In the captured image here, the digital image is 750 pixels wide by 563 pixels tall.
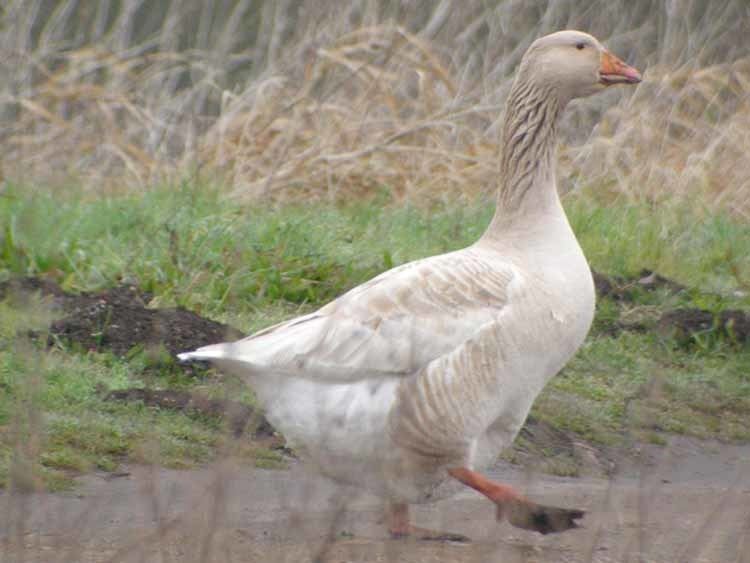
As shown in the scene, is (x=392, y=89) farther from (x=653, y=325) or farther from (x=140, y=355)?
(x=140, y=355)

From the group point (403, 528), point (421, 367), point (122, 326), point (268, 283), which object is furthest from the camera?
point (268, 283)

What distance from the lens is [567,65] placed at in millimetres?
5355

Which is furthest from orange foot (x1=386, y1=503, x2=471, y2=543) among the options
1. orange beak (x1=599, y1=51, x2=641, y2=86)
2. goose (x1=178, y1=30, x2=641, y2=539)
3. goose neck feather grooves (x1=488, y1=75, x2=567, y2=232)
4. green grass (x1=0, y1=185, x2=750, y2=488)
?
orange beak (x1=599, y1=51, x2=641, y2=86)

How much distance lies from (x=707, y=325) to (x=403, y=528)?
10.0 feet

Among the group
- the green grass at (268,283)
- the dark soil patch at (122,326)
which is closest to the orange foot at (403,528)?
the green grass at (268,283)

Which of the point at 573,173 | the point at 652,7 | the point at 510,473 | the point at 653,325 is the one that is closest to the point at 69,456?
the point at 510,473

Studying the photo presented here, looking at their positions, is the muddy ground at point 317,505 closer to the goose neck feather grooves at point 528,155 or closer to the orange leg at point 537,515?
the orange leg at point 537,515

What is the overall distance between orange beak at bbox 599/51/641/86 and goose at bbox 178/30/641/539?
104cm

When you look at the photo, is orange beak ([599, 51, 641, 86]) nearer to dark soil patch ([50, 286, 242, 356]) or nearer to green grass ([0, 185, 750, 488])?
green grass ([0, 185, 750, 488])

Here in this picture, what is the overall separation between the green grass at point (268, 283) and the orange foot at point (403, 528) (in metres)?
0.72

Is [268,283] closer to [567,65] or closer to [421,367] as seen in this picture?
[567,65]

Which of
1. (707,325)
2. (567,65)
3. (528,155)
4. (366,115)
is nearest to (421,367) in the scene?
(528,155)

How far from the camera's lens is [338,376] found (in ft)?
14.3

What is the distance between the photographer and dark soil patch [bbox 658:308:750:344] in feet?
23.0
